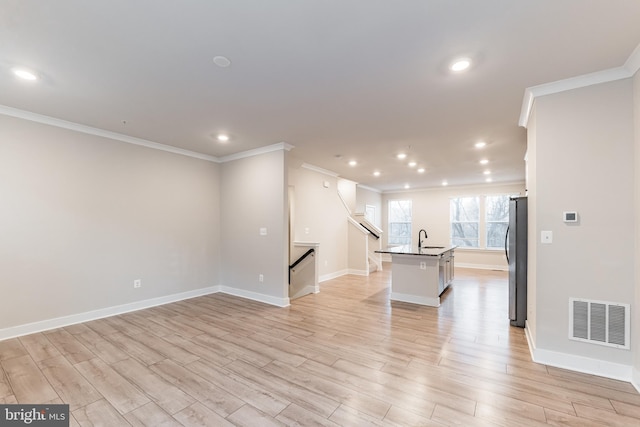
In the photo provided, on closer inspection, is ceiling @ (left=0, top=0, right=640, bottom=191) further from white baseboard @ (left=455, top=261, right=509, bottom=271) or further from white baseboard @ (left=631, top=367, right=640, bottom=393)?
white baseboard @ (left=455, top=261, right=509, bottom=271)

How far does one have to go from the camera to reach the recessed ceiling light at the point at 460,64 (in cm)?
226

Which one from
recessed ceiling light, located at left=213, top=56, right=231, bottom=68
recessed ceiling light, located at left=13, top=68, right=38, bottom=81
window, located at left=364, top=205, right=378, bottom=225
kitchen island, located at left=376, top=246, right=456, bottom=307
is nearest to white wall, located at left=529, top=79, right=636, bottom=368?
kitchen island, located at left=376, top=246, right=456, bottom=307

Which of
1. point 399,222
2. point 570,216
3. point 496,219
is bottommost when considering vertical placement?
point 399,222

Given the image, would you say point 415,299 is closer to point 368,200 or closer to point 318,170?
point 318,170

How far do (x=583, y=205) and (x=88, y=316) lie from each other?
6086 millimetres

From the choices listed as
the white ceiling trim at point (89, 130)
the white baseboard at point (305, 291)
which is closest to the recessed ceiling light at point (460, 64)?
the white baseboard at point (305, 291)

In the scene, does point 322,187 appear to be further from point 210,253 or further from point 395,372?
point 395,372

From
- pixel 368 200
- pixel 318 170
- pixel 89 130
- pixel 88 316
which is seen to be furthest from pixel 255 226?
pixel 368 200

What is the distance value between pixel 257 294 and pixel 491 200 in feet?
25.4

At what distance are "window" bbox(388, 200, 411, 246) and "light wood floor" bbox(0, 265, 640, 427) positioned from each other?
634 centimetres

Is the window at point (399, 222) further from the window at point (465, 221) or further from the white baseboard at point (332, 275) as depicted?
the white baseboard at point (332, 275)

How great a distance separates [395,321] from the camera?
3871mm

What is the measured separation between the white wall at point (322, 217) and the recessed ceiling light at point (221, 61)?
3.53m

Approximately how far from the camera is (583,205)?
253 centimetres
